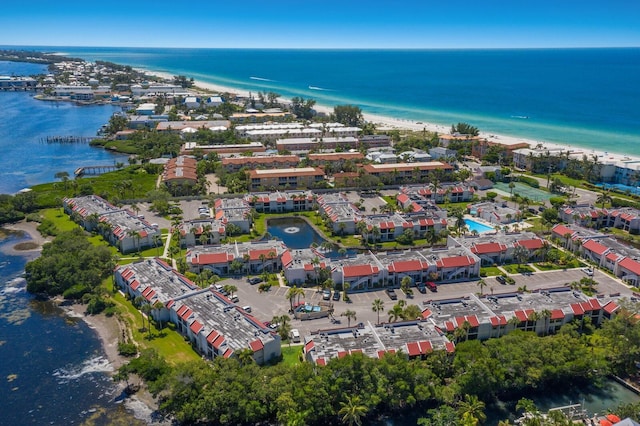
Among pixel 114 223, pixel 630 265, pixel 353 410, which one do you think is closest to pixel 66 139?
pixel 114 223

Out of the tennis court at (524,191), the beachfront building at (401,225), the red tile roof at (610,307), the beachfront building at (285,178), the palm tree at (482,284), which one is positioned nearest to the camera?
the red tile roof at (610,307)

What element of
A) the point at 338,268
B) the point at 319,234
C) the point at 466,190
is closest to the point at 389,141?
the point at 466,190

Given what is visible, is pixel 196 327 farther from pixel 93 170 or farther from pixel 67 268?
pixel 93 170

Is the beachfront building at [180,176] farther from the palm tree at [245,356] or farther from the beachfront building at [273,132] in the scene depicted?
the palm tree at [245,356]

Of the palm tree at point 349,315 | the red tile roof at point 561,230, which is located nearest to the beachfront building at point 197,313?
the palm tree at point 349,315

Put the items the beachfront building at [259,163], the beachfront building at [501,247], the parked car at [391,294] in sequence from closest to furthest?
the parked car at [391,294], the beachfront building at [501,247], the beachfront building at [259,163]

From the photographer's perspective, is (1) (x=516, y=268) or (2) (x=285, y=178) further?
(2) (x=285, y=178)
